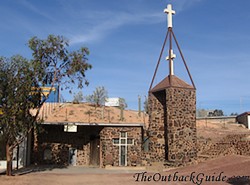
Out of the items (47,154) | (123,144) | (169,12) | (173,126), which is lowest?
(47,154)

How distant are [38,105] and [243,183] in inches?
447

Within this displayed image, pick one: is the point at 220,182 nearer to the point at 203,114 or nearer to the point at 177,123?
the point at 177,123

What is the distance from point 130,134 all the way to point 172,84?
5.63 meters

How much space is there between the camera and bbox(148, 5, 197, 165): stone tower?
17578 mm

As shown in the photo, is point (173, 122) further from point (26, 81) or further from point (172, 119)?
point (26, 81)

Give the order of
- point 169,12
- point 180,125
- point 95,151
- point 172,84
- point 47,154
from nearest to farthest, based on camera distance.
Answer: point 180,125 → point 172,84 → point 169,12 → point 95,151 → point 47,154

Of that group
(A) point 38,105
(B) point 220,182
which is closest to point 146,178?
(B) point 220,182

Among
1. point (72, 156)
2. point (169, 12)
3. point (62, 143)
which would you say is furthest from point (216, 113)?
point (62, 143)

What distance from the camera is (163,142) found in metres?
18.6

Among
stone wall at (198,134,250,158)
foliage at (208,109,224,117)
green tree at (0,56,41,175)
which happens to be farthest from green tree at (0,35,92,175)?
foliage at (208,109,224,117)

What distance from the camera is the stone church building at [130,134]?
17.9 metres

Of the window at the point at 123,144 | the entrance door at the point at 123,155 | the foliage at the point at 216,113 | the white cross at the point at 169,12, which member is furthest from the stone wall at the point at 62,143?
the foliage at the point at 216,113

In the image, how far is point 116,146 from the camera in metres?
21.3

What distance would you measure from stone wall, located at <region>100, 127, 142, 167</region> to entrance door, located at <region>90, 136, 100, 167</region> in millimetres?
788
